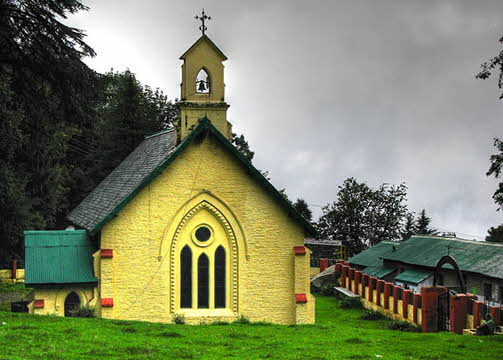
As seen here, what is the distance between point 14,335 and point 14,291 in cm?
2722

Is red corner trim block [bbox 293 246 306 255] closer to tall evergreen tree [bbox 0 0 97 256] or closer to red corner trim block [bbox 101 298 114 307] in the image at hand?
red corner trim block [bbox 101 298 114 307]

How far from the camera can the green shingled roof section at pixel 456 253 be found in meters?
32.9

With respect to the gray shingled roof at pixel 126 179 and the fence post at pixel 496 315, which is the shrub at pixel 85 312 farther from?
the fence post at pixel 496 315

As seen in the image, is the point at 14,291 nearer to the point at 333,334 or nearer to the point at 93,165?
the point at 93,165

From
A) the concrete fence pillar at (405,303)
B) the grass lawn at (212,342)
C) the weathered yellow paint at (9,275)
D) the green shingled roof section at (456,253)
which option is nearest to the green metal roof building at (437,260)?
the green shingled roof section at (456,253)

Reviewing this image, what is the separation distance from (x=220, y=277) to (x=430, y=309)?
35.2ft

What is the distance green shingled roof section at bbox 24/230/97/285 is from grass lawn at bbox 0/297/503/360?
316 cm

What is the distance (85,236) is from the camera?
82.1 ft

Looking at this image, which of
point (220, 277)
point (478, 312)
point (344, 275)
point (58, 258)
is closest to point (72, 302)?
point (58, 258)

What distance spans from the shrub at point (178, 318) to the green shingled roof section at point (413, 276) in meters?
17.8

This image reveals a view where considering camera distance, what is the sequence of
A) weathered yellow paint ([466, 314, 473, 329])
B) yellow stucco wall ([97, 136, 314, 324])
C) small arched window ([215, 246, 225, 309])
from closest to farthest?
yellow stucco wall ([97, 136, 314, 324])
small arched window ([215, 246, 225, 309])
weathered yellow paint ([466, 314, 473, 329])

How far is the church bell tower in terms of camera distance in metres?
26.1

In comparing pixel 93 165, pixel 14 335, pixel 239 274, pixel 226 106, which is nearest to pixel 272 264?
pixel 239 274

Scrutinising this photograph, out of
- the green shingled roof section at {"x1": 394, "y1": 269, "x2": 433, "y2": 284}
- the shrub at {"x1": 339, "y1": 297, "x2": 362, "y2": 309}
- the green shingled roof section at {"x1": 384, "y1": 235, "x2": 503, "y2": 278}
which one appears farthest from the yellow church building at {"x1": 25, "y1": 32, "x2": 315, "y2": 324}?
the shrub at {"x1": 339, "y1": 297, "x2": 362, "y2": 309}
